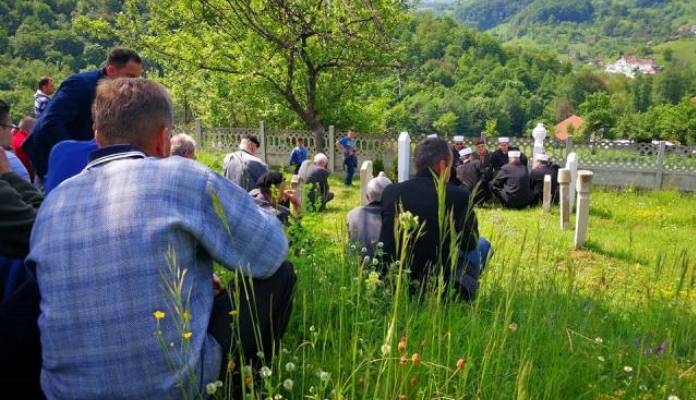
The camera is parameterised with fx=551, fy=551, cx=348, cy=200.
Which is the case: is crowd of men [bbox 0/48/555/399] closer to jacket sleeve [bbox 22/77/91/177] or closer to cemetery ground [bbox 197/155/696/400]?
cemetery ground [bbox 197/155/696/400]

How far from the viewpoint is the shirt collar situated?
1.70 meters

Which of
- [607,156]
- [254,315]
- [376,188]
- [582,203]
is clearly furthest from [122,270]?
[607,156]

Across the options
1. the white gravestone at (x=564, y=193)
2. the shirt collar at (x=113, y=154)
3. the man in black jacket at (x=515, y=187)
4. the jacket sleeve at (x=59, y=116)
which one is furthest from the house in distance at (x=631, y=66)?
the shirt collar at (x=113, y=154)

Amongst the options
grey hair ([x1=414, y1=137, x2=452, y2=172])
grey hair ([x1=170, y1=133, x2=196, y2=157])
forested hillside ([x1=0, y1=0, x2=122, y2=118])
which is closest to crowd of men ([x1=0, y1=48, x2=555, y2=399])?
grey hair ([x1=414, y1=137, x2=452, y2=172])

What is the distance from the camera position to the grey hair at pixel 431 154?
10.8ft

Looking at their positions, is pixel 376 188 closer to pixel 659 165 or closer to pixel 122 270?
pixel 122 270

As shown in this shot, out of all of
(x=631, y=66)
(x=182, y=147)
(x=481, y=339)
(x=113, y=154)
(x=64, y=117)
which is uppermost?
(x=631, y=66)

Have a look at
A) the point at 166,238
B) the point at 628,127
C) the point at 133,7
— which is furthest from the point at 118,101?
the point at 628,127

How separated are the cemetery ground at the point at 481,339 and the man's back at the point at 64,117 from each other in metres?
1.70

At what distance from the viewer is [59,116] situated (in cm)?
350

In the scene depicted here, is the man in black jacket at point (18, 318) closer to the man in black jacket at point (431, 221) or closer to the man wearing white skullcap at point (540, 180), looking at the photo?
the man in black jacket at point (431, 221)

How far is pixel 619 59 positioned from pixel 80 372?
22647 centimetres

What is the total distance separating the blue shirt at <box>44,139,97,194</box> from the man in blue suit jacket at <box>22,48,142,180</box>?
953mm

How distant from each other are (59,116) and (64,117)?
0.09ft
